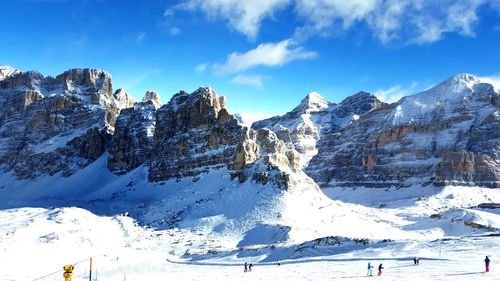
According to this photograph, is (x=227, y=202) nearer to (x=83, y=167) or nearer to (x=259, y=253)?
(x=259, y=253)

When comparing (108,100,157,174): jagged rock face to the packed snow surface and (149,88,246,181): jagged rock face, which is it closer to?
the packed snow surface

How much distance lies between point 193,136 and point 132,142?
3454 cm

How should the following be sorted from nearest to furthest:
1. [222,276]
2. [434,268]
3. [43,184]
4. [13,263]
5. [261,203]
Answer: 1. [434,268]
2. [222,276]
3. [13,263]
4. [261,203]
5. [43,184]

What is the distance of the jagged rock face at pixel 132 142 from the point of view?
6855 inches

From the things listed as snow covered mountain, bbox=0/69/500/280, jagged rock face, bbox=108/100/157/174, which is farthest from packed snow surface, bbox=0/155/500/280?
jagged rock face, bbox=108/100/157/174

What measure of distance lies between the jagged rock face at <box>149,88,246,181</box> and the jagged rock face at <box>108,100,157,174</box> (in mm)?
9622

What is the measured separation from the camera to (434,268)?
5231 centimetres

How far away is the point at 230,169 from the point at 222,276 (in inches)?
2834

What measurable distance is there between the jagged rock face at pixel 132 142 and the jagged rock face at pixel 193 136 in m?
9.62

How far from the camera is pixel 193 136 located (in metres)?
152

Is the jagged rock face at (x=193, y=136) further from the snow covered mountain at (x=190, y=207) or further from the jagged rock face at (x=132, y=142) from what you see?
the jagged rock face at (x=132, y=142)

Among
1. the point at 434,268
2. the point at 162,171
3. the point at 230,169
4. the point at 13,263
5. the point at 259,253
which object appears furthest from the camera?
the point at 162,171

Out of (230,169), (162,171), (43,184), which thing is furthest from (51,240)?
(43,184)

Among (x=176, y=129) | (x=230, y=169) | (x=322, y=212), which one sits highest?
(x=176, y=129)
